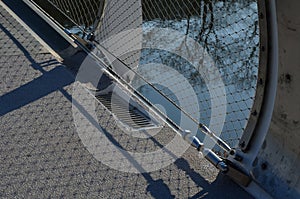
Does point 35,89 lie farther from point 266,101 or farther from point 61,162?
point 266,101

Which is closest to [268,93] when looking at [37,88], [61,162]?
[61,162]

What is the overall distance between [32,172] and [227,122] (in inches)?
56.9

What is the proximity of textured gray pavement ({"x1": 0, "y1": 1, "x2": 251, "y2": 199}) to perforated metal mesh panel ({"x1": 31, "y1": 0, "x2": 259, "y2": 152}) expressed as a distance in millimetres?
455

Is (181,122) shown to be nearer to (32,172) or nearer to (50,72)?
(50,72)

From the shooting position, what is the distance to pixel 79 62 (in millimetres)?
2793

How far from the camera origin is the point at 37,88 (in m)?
2.46

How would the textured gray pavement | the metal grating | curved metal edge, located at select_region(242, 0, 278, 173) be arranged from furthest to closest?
the metal grating, the textured gray pavement, curved metal edge, located at select_region(242, 0, 278, 173)

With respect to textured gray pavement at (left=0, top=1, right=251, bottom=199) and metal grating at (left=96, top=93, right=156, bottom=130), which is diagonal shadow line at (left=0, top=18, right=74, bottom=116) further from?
metal grating at (left=96, top=93, right=156, bottom=130)

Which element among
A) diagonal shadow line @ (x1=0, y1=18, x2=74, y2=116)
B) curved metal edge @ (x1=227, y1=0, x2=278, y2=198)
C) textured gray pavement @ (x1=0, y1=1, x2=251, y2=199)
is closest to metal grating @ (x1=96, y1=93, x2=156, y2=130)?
textured gray pavement @ (x1=0, y1=1, x2=251, y2=199)

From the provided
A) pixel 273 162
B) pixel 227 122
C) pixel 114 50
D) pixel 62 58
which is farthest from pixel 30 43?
pixel 273 162

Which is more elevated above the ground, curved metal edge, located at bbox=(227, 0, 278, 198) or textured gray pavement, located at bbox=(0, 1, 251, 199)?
curved metal edge, located at bbox=(227, 0, 278, 198)

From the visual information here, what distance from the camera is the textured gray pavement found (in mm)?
1756

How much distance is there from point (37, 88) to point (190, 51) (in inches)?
57.7

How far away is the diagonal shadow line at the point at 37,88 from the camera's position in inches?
91.0
